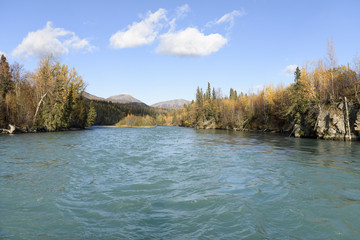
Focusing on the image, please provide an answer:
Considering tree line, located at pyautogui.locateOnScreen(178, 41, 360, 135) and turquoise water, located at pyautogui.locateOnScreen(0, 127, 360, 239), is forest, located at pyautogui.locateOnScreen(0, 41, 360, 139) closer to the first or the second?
tree line, located at pyautogui.locateOnScreen(178, 41, 360, 135)

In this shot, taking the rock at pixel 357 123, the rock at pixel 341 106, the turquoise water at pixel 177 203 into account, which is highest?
the rock at pixel 341 106

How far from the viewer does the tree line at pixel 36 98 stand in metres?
42.8

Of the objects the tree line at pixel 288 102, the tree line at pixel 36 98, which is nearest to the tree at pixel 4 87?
the tree line at pixel 36 98

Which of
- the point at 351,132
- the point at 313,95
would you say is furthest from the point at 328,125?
the point at 313,95

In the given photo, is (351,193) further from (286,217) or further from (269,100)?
(269,100)

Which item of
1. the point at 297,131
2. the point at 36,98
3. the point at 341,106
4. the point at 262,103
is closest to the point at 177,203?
the point at 341,106

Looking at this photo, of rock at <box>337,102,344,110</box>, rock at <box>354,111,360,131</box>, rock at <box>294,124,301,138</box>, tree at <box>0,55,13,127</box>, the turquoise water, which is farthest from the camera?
tree at <box>0,55,13,127</box>

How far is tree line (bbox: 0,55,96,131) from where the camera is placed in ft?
140

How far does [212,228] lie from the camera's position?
5.58 meters

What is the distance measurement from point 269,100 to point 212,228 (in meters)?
70.0

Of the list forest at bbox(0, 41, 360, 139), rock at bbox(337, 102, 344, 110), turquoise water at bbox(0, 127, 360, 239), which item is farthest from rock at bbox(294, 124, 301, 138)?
turquoise water at bbox(0, 127, 360, 239)

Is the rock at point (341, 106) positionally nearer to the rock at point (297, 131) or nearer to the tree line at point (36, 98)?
the rock at point (297, 131)

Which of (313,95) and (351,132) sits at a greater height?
(313,95)

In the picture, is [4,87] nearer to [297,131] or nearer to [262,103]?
[297,131]
